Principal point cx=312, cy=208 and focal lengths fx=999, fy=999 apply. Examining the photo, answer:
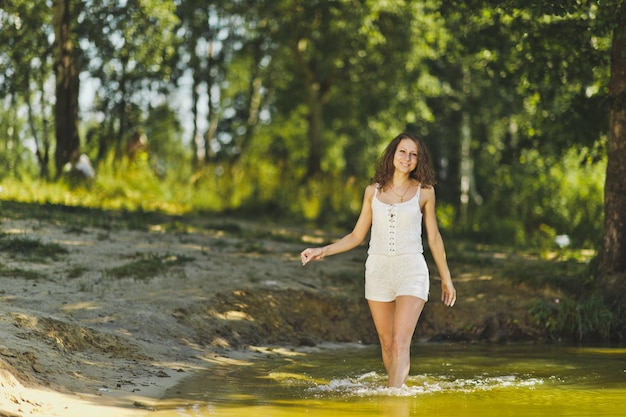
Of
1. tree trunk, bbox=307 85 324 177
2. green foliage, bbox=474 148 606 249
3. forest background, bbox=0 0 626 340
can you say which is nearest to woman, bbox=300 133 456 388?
forest background, bbox=0 0 626 340

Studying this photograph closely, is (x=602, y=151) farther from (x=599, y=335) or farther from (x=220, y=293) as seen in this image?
(x=220, y=293)

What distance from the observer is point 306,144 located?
4909 centimetres

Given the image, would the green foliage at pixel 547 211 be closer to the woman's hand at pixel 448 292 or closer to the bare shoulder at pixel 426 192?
the bare shoulder at pixel 426 192

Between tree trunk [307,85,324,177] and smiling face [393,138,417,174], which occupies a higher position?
tree trunk [307,85,324,177]

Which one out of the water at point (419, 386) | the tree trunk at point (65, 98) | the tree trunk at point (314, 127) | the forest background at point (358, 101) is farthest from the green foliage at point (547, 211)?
the tree trunk at point (65, 98)

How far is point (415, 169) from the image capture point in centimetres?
803

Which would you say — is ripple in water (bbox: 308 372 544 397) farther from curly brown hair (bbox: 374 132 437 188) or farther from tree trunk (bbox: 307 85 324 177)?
tree trunk (bbox: 307 85 324 177)

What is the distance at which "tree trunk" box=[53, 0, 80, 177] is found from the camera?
22203 millimetres

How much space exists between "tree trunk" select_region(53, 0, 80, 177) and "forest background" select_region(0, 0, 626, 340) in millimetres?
37

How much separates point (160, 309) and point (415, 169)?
4051 millimetres

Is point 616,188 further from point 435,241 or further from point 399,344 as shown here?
point 399,344

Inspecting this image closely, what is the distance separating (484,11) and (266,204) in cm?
853

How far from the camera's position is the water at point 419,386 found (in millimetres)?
7441

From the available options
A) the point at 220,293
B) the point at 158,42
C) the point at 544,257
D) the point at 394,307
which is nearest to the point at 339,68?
the point at 158,42
